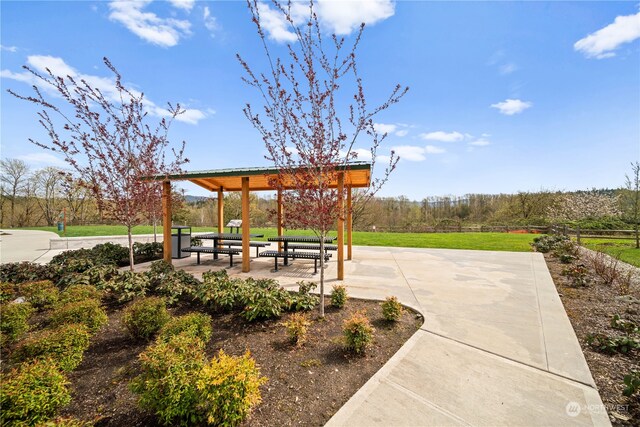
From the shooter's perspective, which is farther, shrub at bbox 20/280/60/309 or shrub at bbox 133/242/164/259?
shrub at bbox 133/242/164/259

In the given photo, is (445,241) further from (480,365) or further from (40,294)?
(40,294)

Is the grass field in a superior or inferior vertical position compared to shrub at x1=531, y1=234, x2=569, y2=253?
inferior

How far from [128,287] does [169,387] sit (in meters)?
3.60

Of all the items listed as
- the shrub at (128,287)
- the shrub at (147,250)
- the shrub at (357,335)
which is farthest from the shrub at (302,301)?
the shrub at (147,250)

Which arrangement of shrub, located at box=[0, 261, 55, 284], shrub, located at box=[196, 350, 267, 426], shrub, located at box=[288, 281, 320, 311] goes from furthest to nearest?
shrub, located at box=[0, 261, 55, 284] < shrub, located at box=[288, 281, 320, 311] < shrub, located at box=[196, 350, 267, 426]

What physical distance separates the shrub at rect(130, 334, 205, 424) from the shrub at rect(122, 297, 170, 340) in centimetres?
138

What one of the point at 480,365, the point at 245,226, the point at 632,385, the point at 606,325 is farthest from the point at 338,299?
the point at 606,325

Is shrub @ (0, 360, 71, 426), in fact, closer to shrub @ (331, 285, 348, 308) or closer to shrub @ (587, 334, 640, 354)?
shrub @ (331, 285, 348, 308)

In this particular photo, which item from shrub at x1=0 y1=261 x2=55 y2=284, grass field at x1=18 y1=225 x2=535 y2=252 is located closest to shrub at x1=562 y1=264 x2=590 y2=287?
grass field at x1=18 y1=225 x2=535 y2=252

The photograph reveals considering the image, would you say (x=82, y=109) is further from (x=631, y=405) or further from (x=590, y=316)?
(x=590, y=316)

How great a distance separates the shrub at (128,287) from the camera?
4.59 metres

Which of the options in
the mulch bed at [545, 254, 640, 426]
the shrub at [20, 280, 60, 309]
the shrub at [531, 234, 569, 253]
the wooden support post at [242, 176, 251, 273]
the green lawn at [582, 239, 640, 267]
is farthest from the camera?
the shrub at [531, 234, 569, 253]

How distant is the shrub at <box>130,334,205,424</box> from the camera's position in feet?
6.39

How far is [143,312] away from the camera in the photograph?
3.35 meters
